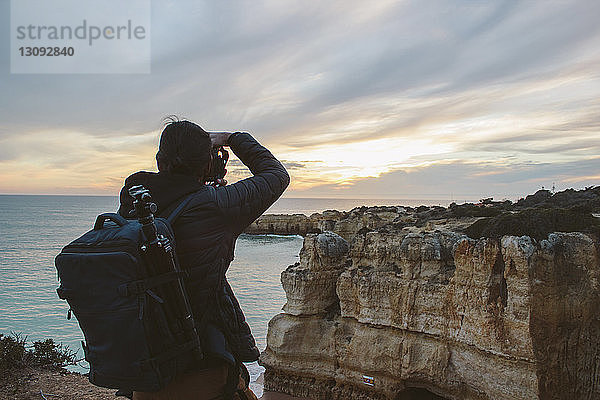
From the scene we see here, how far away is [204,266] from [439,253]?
741cm

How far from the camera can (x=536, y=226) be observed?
8211 mm

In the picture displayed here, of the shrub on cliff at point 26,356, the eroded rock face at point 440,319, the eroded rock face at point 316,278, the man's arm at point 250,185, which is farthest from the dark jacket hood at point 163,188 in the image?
the shrub on cliff at point 26,356

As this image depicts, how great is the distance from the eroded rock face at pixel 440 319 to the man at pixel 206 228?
6.53 m

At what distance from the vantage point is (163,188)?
5.91 ft

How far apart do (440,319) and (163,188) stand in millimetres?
7494

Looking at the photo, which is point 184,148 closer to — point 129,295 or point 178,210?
point 178,210

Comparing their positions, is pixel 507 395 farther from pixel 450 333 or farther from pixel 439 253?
pixel 439 253

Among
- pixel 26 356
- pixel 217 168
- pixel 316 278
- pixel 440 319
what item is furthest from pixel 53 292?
pixel 217 168

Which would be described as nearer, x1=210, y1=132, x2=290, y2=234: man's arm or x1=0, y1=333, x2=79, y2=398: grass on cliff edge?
x1=210, y1=132, x2=290, y2=234: man's arm

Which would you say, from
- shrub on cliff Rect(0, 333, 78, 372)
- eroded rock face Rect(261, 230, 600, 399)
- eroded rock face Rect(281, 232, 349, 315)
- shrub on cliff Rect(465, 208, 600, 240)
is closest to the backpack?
eroded rock face Rect(261, 230, 600, 399)

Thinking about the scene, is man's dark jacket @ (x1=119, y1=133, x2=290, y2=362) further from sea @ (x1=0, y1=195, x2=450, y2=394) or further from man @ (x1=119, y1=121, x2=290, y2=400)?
sea @ (x1=0, y1=195, x2=450, y2=394)

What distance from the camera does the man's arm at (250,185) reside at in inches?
69.8

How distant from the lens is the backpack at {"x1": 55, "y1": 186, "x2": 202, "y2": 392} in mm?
1491

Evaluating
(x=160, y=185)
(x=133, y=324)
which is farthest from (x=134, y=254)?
(x=160, y=185)
